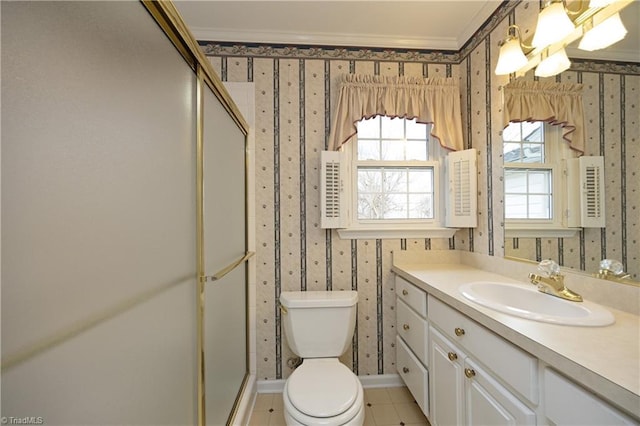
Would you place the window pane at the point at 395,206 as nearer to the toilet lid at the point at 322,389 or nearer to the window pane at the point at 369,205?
the window pane at the point at 369,205

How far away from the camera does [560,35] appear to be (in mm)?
1051

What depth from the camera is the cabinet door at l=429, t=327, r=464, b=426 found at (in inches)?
41.0

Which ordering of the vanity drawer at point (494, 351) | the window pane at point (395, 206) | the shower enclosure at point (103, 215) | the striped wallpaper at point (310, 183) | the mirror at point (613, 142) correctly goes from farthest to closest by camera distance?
the window pane at point (395, 206), the striped wallpaper at point (310, 183), the mirror at point (613, 142), the vanity drawer at point (494, 351), the shower enclosure at point (103, 215)

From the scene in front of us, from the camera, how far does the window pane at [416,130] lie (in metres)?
1.86

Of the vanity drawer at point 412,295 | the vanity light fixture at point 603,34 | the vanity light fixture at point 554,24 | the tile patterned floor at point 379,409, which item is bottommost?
the tile patterned floor at point 379,409

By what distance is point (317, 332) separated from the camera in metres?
1.50

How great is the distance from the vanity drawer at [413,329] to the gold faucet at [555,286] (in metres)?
0.54

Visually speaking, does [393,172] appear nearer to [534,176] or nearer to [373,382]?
[534,176]

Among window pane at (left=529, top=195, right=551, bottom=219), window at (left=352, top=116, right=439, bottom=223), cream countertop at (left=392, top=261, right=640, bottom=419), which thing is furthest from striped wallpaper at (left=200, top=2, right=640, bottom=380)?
cream countertop at (left=392, top=261, right=640, bottom=419)

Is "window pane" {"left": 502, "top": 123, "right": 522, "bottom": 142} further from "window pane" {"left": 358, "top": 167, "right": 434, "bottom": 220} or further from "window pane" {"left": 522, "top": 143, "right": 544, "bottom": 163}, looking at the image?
"window pane" {"left": 358, "top": 167, "right": 434, "bottom": 220}

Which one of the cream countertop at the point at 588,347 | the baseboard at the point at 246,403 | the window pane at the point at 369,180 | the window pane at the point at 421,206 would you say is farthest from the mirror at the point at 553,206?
the baseboard at the point at 246,403

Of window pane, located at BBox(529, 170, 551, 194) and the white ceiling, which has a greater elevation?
the white ceiling

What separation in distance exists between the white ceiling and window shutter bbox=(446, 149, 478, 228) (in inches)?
33.2

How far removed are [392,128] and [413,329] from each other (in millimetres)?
1397
